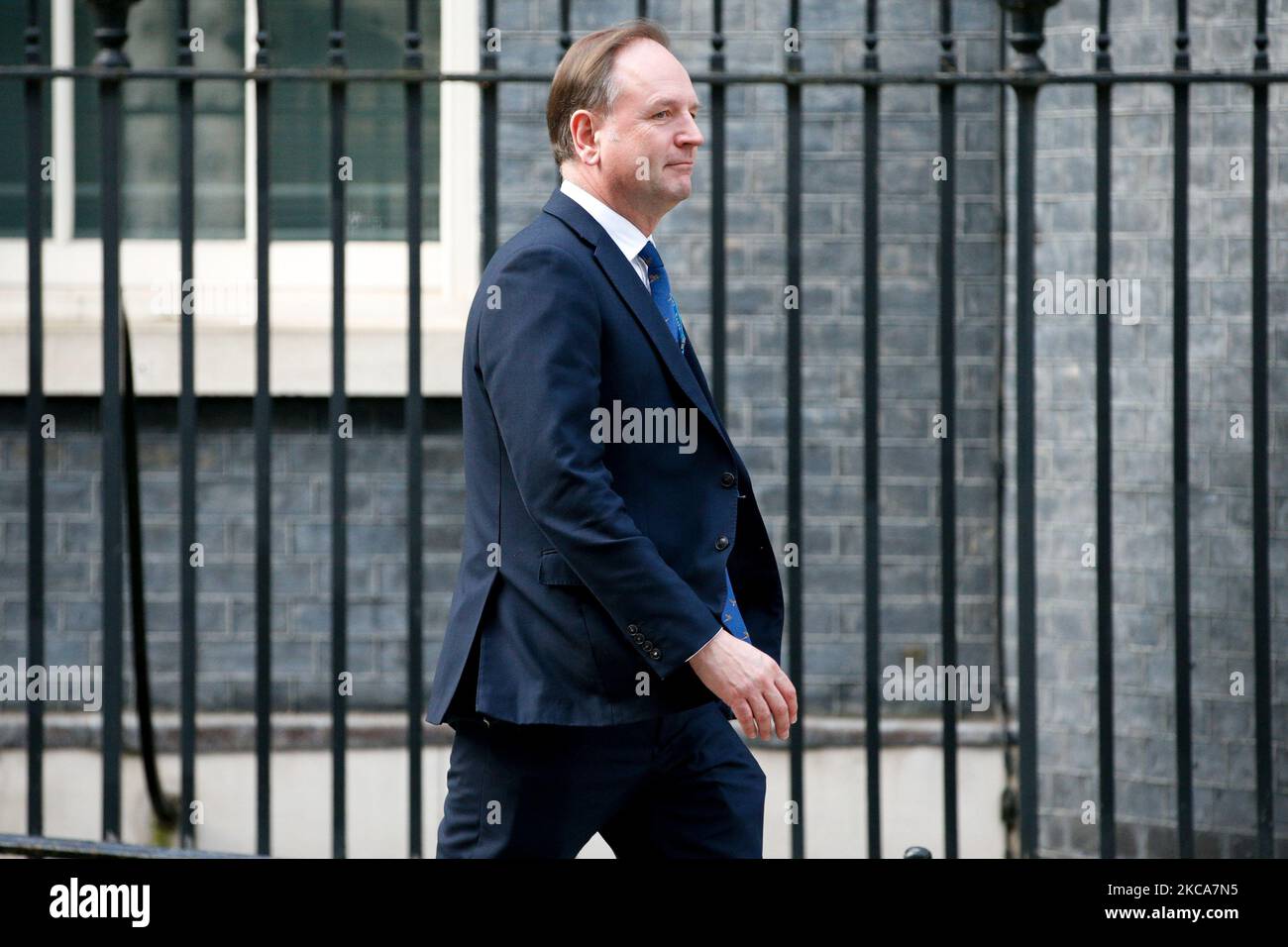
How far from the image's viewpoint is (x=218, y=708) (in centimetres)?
568

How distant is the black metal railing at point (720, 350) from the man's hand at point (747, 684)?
142 centimetres

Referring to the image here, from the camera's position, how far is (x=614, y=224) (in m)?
2.85

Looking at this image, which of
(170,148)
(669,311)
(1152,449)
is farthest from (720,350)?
(170,148)

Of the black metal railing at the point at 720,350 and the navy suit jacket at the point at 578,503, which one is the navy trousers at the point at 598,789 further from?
the black metal railing at the point at 720,350

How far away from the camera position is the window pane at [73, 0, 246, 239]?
5859 mm

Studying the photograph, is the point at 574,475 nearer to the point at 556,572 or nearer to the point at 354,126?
the point at 556,572

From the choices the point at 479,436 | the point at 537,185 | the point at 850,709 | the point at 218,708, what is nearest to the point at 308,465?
the point at 218,708

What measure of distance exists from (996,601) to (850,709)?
2.09 feet

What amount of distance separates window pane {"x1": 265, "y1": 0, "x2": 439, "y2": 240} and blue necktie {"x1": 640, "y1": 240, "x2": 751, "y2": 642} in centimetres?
302

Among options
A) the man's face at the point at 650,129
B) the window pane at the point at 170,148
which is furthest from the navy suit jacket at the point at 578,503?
the window pane at the point at 170,148

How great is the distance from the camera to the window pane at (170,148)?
19.2 ft

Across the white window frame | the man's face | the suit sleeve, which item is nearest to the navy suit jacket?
the suit sleeve
